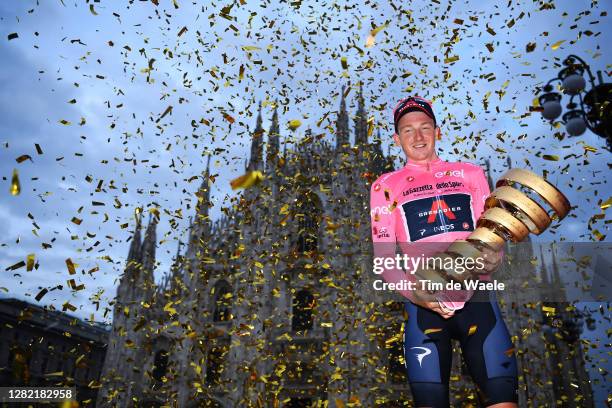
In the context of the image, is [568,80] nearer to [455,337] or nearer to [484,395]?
[455,337]

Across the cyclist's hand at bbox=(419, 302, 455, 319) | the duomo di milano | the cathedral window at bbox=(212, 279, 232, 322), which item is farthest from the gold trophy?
the cathedral window at bbox=(212, 279, 232, 322)

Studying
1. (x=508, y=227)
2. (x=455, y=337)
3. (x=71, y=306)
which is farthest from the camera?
(x=71, y=306)

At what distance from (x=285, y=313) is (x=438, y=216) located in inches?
788

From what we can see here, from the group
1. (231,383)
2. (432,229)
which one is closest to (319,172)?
(231,383)

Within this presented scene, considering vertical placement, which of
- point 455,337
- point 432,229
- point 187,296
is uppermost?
point 187,296

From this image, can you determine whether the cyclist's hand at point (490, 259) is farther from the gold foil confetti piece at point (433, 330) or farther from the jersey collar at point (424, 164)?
the jersey collar at point (424, 164)

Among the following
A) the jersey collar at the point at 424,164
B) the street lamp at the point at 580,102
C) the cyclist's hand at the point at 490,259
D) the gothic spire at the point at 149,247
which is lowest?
the cyclist's hand at the point at 490,259

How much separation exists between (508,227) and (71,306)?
22.0 ft

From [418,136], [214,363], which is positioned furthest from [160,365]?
[418,136]

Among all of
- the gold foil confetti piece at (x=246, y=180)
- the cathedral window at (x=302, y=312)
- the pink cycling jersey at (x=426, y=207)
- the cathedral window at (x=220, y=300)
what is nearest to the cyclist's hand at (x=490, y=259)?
the pink cycling jersey at (x=426, y=207)

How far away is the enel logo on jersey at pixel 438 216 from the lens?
3520 mm

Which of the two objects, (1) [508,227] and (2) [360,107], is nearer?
(1) [508,227]

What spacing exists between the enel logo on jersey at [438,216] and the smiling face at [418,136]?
19.1 inches

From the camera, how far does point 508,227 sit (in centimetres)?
241
